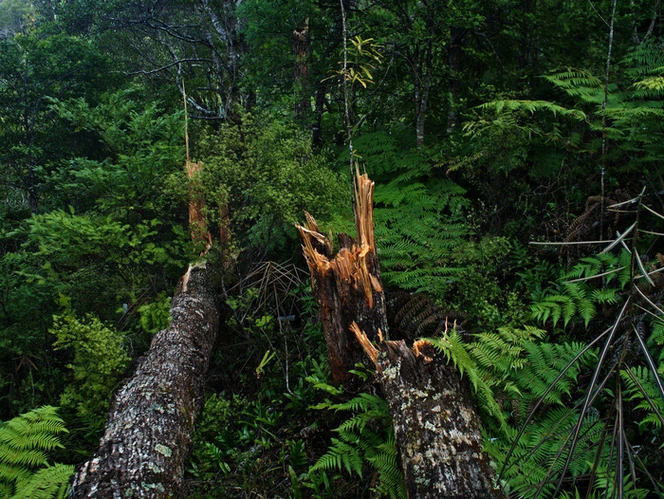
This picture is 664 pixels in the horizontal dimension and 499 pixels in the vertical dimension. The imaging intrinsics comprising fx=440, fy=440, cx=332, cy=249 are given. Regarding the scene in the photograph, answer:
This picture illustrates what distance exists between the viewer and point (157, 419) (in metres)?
Result: 3.76

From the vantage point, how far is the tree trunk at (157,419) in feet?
10.5

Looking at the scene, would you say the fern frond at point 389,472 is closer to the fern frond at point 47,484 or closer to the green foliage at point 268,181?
the fern frond at point 47,484

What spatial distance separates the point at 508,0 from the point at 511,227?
3084 millimetres

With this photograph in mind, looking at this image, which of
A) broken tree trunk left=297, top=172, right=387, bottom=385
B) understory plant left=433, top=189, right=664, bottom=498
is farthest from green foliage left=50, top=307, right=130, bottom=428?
understory plant left=433, top=189, right=664, bottom=498

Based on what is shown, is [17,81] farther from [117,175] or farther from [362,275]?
[362,275]

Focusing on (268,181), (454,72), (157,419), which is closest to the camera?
(157,419)

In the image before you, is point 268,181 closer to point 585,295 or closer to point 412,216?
point 412,216

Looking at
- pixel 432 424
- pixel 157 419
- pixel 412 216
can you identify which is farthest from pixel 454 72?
pixel 157 419

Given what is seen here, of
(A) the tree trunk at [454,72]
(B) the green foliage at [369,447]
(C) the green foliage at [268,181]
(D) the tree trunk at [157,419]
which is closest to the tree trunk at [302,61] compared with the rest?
(C) the green foliage at [268,181]

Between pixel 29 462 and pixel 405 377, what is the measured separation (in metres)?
2.87

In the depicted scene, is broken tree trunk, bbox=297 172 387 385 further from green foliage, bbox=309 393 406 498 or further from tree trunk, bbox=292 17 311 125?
tree trunk, bbox=292 17 311 125

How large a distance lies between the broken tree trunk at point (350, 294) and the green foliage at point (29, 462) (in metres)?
2.22

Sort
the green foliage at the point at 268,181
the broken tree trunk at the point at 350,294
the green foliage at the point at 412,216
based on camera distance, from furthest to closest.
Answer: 1. the green foliage at the point at 268,181
2. the green foliage at the point at 412,216
3. the broken tree trunk at the point at 350,294

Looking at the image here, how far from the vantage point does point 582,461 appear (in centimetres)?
277
